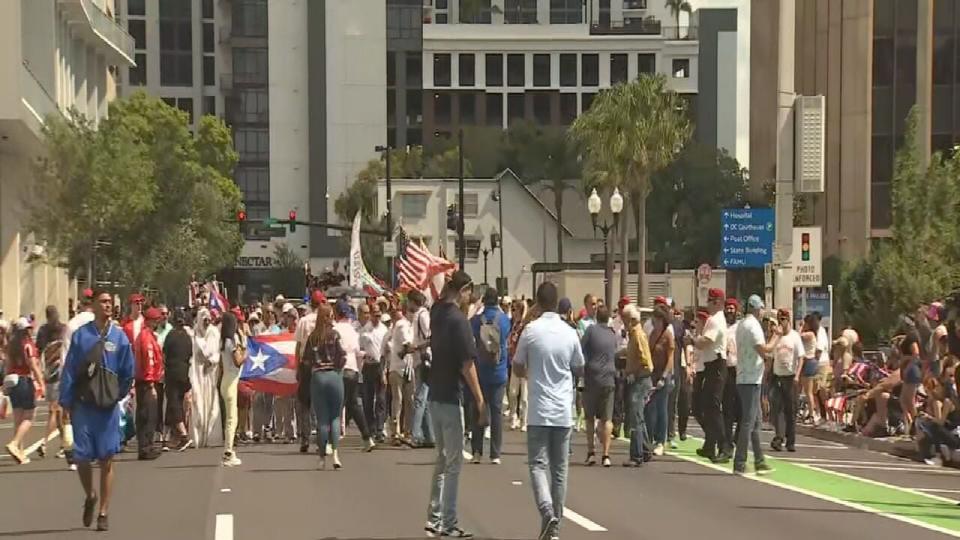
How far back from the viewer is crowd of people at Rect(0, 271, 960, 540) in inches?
474

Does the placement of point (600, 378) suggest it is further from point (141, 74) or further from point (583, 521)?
point (141, 74)

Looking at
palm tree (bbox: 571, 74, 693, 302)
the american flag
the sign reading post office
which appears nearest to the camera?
the sign reading post office

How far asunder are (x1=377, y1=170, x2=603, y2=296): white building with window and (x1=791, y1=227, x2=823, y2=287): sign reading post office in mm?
52300

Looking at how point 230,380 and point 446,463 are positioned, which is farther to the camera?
point 230,380

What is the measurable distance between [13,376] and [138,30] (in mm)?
101472

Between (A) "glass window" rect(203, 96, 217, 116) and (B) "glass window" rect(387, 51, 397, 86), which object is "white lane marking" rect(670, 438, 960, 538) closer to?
(B) "glass window" rect(387, 51, 397, 86)

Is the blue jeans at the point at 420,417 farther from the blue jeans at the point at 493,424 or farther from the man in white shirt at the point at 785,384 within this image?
the man in white shirt at the point at 785,384

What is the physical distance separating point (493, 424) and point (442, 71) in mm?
97986

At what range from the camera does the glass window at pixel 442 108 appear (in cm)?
11481

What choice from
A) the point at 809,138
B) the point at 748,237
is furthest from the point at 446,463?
the point at 748,237

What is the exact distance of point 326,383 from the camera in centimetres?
1702

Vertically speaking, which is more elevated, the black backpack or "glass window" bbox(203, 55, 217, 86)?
"glass window" bbox(203, 55, 217, 86)

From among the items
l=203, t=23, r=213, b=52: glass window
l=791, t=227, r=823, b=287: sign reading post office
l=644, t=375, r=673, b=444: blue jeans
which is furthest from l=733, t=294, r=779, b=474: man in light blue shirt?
l=203, t=23, r=213, b=52: glass window

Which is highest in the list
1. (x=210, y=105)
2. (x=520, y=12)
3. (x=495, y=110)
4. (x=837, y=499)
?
(x=520, y=12)
